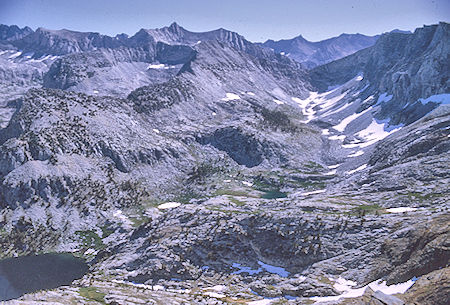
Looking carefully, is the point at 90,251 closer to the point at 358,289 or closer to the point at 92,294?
the point at 92,294

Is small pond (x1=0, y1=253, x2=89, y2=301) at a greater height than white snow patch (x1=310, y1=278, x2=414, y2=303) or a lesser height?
lesser

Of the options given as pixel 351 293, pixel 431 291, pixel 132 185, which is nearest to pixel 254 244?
pixel 351 293

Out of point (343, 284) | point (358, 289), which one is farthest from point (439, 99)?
point (358, 289)

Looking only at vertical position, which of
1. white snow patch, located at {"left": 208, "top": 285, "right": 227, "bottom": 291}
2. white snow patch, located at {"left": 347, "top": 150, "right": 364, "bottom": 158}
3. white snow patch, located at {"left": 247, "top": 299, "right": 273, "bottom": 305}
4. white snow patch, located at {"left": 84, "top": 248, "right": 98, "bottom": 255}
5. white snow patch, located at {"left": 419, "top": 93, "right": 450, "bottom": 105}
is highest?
white snow patch, located at {"left": 419, "top": 93, "right": 450, "bottom": 105}

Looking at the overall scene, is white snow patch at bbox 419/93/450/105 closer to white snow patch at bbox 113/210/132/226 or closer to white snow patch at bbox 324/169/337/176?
white snow patch at bbox 324/169/337/176

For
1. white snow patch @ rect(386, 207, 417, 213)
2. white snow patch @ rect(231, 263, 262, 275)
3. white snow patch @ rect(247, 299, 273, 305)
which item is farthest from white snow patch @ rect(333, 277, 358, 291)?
white snow patch @ rect(386, 207, 417, 213)

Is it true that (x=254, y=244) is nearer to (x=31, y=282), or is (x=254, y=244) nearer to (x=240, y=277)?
(x=240, y=277)

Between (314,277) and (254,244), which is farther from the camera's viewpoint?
(254,244)
